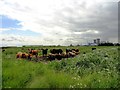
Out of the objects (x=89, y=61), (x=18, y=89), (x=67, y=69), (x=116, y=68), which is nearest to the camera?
(x=18, y=89)

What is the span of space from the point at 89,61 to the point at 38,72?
19.3ft

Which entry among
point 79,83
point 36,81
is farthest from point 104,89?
point 36,81

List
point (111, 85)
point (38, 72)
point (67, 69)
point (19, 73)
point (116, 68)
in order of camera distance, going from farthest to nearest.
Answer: point (67, 69) < point (116, 68) < point (38, 72) < point (19, 73) < point (111, 85)

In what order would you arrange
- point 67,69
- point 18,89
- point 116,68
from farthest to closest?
point 67,69, point 116,68, point 18,89

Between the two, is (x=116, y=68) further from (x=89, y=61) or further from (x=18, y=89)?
(x=18, y=89)

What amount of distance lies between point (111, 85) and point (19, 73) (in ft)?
16.5

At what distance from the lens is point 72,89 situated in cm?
1130

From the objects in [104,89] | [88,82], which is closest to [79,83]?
[88,82]

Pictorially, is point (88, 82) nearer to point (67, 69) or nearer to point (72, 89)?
point (72, 89)

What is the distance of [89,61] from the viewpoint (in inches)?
754

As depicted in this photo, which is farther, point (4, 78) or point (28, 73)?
point (28, 73)

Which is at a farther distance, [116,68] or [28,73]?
[116,68]

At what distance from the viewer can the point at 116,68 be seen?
53.8 ft

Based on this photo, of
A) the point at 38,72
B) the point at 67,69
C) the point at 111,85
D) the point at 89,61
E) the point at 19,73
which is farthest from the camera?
the point at 89,61
